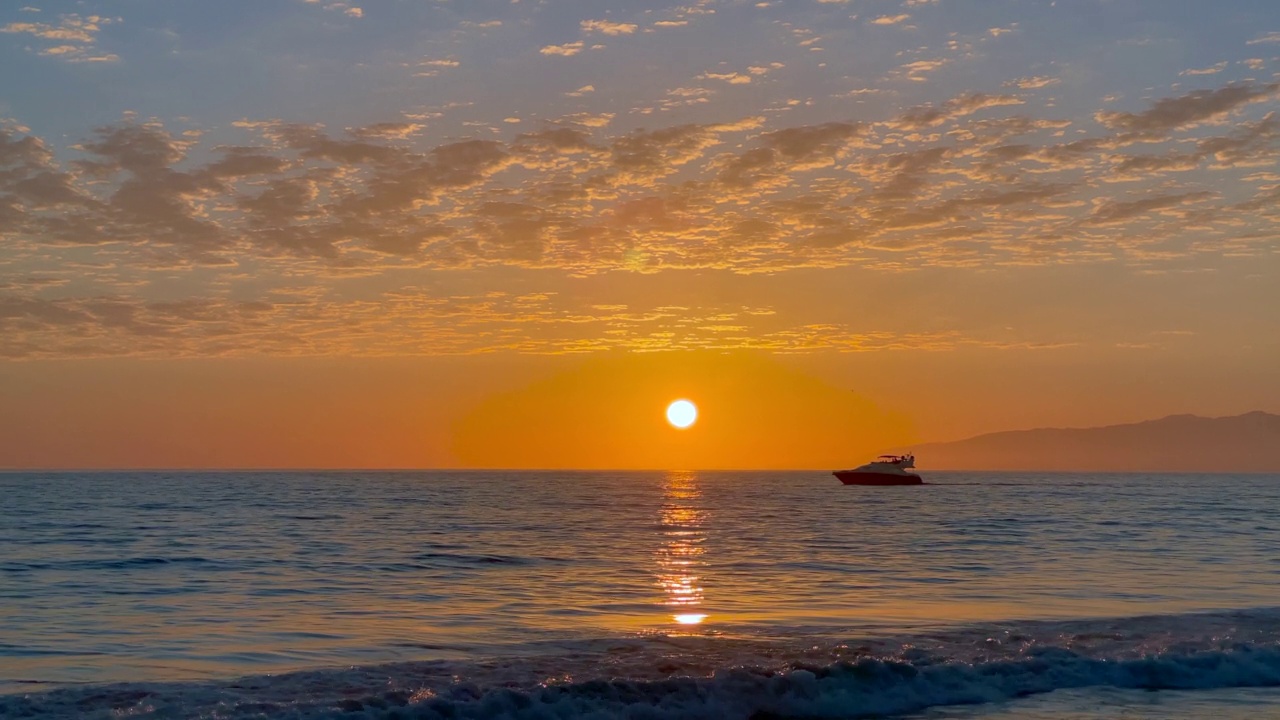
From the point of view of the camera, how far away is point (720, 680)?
19750 mm

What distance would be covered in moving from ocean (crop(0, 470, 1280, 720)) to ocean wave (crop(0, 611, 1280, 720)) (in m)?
0.06

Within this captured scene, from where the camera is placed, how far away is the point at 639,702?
18.8 m

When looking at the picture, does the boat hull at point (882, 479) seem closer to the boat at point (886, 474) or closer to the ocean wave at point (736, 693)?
the boat at point (886, 474)

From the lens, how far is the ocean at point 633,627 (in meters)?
19.0

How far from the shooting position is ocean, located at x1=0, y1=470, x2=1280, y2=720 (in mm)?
18969

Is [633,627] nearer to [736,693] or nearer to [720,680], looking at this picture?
[720,680]

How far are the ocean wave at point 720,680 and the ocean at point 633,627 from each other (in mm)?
A: 64

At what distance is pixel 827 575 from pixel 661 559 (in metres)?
8.71

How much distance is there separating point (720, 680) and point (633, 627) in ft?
24.0

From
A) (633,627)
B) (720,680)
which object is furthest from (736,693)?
(633,627)

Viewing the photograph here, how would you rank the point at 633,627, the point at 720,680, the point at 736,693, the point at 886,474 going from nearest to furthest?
the point at 736,693, the point at 720,680, the point at 633,627, the point at 886,474

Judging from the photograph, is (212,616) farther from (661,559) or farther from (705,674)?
(661,559)

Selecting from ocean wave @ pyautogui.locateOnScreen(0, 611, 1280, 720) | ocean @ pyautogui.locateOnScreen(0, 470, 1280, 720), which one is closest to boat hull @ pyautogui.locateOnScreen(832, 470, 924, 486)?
ocean @ pyautogui.locateOnScreen(0, 470, 1280, 720)

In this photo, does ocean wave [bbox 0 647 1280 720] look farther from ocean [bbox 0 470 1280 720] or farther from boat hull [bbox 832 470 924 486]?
boat hull [bbox 832 470 924 486]
